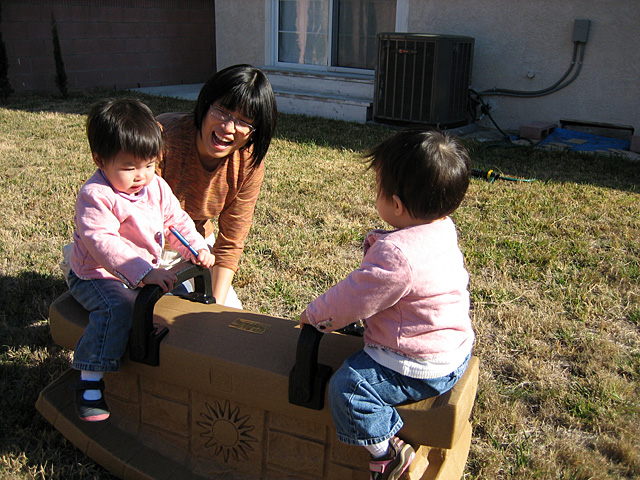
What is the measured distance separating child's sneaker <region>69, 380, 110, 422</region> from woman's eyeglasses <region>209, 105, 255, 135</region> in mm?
1004

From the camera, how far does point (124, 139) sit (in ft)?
5.99

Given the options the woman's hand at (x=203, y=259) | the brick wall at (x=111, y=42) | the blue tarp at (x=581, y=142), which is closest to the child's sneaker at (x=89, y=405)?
the woman's hand at (x=203, y=259)

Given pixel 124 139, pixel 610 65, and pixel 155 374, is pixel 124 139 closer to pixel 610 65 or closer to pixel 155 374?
pixel 155 374

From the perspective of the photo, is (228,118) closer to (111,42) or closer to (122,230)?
(122,230)

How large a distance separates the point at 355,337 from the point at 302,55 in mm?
7626

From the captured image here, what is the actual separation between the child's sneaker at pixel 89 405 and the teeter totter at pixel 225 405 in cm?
11

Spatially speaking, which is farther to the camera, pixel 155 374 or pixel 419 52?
pixel 419 52

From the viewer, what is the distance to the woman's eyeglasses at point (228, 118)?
2.17 metres

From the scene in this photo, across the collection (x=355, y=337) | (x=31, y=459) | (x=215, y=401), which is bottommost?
(x=31, y=459)

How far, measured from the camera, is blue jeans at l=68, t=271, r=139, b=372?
69.9 inches

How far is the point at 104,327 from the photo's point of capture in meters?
1.79

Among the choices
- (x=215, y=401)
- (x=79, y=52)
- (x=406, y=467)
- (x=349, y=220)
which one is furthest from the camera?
(x=79, y=52)

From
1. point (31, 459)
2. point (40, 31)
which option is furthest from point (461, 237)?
point (40, 31)

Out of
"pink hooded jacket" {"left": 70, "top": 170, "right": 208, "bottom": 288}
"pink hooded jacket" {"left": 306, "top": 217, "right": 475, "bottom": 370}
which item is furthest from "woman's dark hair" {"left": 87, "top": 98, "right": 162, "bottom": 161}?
"pink hooded jacket" {"left": 306, "top": 217, "right": 475, "bottom": 370}
